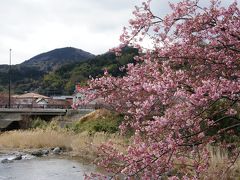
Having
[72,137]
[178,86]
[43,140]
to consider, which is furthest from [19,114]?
[178,86]

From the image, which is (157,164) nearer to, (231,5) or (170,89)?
(170,89)

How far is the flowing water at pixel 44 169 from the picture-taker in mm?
14000

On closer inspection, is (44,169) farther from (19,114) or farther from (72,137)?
(19,114)

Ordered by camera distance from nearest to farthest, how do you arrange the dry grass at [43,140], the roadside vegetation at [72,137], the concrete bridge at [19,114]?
the roadside vegetation at [72,137]
the dry grass at [43,140]
the concrete bridge at [19,114]

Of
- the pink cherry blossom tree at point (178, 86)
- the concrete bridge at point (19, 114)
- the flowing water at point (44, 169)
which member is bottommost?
the flowing water at point (44, 169)

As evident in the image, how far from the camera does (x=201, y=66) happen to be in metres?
4.86

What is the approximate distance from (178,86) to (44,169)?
11979mm

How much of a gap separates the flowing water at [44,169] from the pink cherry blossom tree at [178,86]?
8.62m

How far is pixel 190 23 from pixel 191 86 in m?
0.75

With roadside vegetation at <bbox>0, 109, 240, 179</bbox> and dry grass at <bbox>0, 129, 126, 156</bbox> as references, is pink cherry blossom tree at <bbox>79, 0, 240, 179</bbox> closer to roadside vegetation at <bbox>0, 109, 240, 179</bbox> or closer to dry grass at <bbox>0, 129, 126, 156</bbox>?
roadside vegetation at <bbox>0, 109, 240, 179</bbox>

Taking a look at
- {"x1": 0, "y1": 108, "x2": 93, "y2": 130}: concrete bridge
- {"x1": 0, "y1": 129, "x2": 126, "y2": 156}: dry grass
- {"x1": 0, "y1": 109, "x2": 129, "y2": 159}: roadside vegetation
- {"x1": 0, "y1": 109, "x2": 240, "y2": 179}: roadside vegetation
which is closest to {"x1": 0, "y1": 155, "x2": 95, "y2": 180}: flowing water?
{"x1": 0, "y1": 109, "x2": 240, "y2": 179}: roadside vegetation

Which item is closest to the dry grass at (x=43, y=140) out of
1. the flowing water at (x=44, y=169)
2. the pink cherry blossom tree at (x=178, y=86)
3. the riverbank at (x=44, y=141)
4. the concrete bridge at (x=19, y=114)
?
the riverbank at (x=44, y=141)

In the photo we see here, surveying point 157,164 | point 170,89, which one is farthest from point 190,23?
point 157,164

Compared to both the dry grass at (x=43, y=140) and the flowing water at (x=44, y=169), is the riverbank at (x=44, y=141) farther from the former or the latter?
the flowing water at (x=44, y=169)
